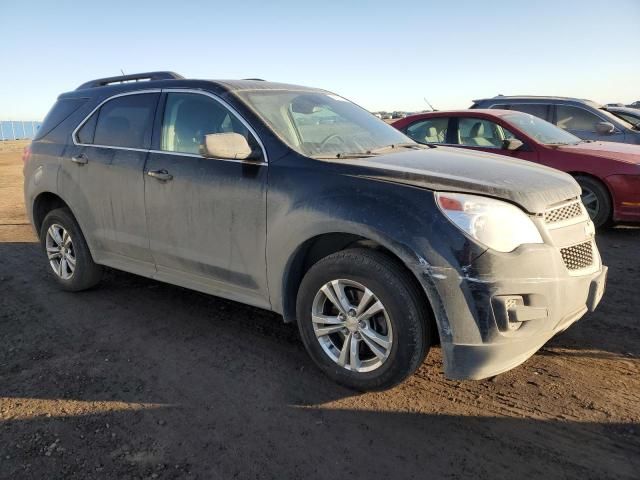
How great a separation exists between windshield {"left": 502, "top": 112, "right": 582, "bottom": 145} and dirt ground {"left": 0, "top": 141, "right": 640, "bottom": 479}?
144 inches

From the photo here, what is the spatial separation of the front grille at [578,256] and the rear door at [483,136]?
4384 mm

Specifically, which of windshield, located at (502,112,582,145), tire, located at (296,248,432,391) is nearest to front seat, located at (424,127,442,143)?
windshield, located at (502,112,582,145)

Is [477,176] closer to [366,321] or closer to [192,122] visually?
[366,321]

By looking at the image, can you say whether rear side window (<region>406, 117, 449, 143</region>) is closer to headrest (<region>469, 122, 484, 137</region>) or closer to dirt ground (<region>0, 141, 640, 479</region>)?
headrest (<region>469, 122, 484, 137</region>)

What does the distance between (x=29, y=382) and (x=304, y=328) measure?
181 cm

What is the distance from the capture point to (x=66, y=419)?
116 inches

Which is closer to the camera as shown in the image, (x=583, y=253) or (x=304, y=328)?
(x=583, y=253)

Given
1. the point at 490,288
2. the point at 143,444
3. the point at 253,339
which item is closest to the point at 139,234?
the point at 253,339

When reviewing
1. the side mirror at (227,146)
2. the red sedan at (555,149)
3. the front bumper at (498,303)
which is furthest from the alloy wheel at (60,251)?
the red sedan at (555,149)

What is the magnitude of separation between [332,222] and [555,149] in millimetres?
5328

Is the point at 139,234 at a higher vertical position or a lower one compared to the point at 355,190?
lower

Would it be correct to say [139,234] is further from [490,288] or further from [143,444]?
[490,288]

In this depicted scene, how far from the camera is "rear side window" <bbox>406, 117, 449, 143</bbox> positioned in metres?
7.93

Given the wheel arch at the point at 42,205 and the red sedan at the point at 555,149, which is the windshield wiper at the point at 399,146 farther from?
the wheel arch at the point at 42,205
